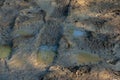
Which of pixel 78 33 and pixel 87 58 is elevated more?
pixel 78 33

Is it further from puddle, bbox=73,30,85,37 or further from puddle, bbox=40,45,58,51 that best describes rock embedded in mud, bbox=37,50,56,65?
puddle, bbox=73,30,85,37

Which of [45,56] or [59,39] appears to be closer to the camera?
[45,56]

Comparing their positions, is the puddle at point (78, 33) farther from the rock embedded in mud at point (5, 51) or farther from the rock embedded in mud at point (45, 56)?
the rock embedded in mud at point (5, 51)

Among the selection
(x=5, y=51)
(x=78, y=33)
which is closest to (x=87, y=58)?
(x=78, y=33)

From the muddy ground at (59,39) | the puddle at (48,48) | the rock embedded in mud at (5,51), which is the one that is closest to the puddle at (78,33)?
the muddy ground at (59,39)

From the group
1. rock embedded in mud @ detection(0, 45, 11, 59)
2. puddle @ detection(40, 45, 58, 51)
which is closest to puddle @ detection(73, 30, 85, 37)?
puddle @ detection(40, 45, 58, 51)

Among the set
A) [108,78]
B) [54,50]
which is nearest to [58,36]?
[54,50]

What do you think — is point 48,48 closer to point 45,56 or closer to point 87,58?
point 45,56

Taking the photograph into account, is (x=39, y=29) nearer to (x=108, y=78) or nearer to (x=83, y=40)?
(x=83, y=40)
